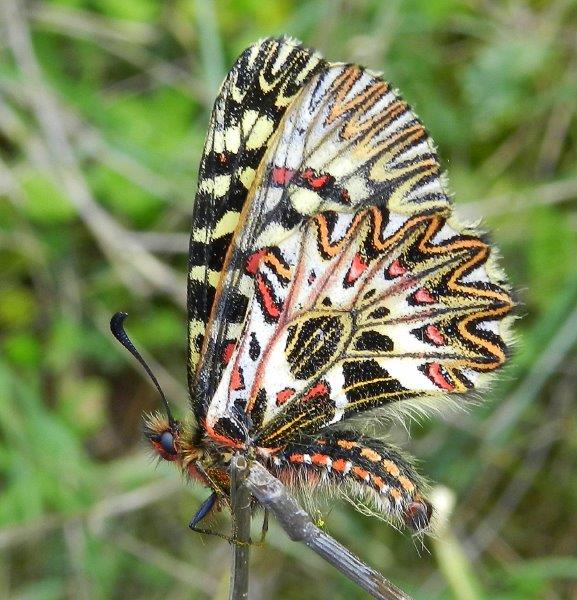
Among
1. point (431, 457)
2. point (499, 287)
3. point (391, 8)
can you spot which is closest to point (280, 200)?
point (499, 287)

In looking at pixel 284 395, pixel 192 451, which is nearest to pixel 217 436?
pixel 192 451

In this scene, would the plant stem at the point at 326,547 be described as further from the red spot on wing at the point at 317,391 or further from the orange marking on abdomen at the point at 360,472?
the red spot on wing at the point at 317,391

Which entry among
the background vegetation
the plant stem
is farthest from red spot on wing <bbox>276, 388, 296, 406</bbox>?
the background vegetation

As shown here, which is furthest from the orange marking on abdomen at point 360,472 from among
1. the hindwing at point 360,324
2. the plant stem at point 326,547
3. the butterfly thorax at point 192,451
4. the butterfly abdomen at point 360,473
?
the plant stem at point 326,547

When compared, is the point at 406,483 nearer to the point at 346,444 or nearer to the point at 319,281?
the point at 346,444

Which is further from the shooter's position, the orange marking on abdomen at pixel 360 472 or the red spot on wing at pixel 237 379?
the red spot on wing at pixel 237 379

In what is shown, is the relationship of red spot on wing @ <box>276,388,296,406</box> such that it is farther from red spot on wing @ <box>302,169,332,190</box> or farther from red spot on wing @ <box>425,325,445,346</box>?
red spot on wing @ <box>302,169,332,190</box>

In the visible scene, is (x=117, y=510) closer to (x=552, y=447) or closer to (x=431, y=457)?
(x=431, y=457)
